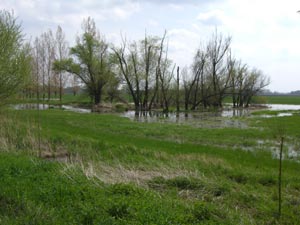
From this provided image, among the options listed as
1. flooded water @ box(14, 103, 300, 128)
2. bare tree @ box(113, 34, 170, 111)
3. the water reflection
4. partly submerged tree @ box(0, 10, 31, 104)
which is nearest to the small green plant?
partly submerged tree @ box(0, 10, 31, 104)

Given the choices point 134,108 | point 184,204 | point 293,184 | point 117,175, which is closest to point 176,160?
point 117,175

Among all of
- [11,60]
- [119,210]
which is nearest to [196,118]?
[11,60]

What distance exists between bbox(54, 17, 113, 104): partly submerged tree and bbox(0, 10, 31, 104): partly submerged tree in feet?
123

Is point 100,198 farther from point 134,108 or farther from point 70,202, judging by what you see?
point 134,108

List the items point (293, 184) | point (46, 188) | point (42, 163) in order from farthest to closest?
point (42, 163) → point (293, 184) → point (46, 188)

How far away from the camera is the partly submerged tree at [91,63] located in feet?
169

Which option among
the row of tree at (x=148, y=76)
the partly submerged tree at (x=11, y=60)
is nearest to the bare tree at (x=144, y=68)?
the row of tree at (x=148, y=76)

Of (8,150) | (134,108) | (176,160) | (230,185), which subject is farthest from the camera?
(134,108)

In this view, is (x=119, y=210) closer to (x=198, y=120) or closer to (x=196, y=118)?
(x=198, y=120)

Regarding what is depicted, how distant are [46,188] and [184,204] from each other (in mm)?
3156

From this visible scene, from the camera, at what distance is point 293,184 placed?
7980mm

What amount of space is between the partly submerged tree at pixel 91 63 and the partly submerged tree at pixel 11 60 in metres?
37.6

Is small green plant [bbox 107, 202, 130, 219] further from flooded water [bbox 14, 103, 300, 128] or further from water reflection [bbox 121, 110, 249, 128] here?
water reflection [bbox 121, 110, 249, 128]

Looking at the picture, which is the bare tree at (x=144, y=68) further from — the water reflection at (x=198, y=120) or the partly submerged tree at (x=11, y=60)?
the partly submerged tree at (x=11, y=60)
